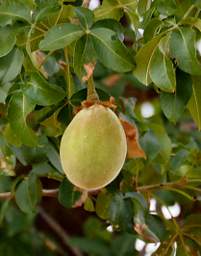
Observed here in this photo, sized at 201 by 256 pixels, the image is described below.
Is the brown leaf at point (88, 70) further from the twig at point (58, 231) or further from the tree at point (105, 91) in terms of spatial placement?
the twig at point (58, 231)

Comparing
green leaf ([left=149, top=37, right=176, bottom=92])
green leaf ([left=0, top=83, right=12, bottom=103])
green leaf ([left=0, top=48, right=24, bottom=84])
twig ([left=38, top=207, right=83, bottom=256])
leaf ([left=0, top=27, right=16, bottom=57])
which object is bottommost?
twig ([left=38, top=207, right=83, bottom=256])

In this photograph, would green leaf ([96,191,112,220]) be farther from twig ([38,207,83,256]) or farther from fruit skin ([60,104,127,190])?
twig ([38,207,83,256])

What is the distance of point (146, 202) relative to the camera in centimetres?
114

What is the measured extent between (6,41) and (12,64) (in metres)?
0.03

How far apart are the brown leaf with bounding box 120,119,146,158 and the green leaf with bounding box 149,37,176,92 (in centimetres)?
15

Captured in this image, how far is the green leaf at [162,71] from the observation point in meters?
0.89

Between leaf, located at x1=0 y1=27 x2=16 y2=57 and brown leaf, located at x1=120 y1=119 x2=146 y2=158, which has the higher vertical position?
leaf, located at x1=0 y1=27 x2=16 y2=57

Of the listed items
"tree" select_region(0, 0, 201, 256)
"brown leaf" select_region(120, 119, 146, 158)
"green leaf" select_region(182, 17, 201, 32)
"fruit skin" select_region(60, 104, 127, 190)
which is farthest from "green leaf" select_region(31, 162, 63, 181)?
"green leaf" select_region(182, 17, 201, 32)

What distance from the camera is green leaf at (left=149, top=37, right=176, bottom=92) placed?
2.92 ft

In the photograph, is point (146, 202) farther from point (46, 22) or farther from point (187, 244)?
point (46, 22)

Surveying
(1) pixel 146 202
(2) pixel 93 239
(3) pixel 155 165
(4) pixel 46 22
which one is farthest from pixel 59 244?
(4) pixel 46 22

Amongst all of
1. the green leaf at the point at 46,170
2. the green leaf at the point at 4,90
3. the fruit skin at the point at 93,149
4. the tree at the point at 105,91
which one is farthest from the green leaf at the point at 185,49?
the green leaf at the point at 46,170

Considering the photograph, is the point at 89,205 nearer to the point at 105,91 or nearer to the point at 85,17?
the point at 105,91

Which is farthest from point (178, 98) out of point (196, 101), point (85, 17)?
point (85, 17)
